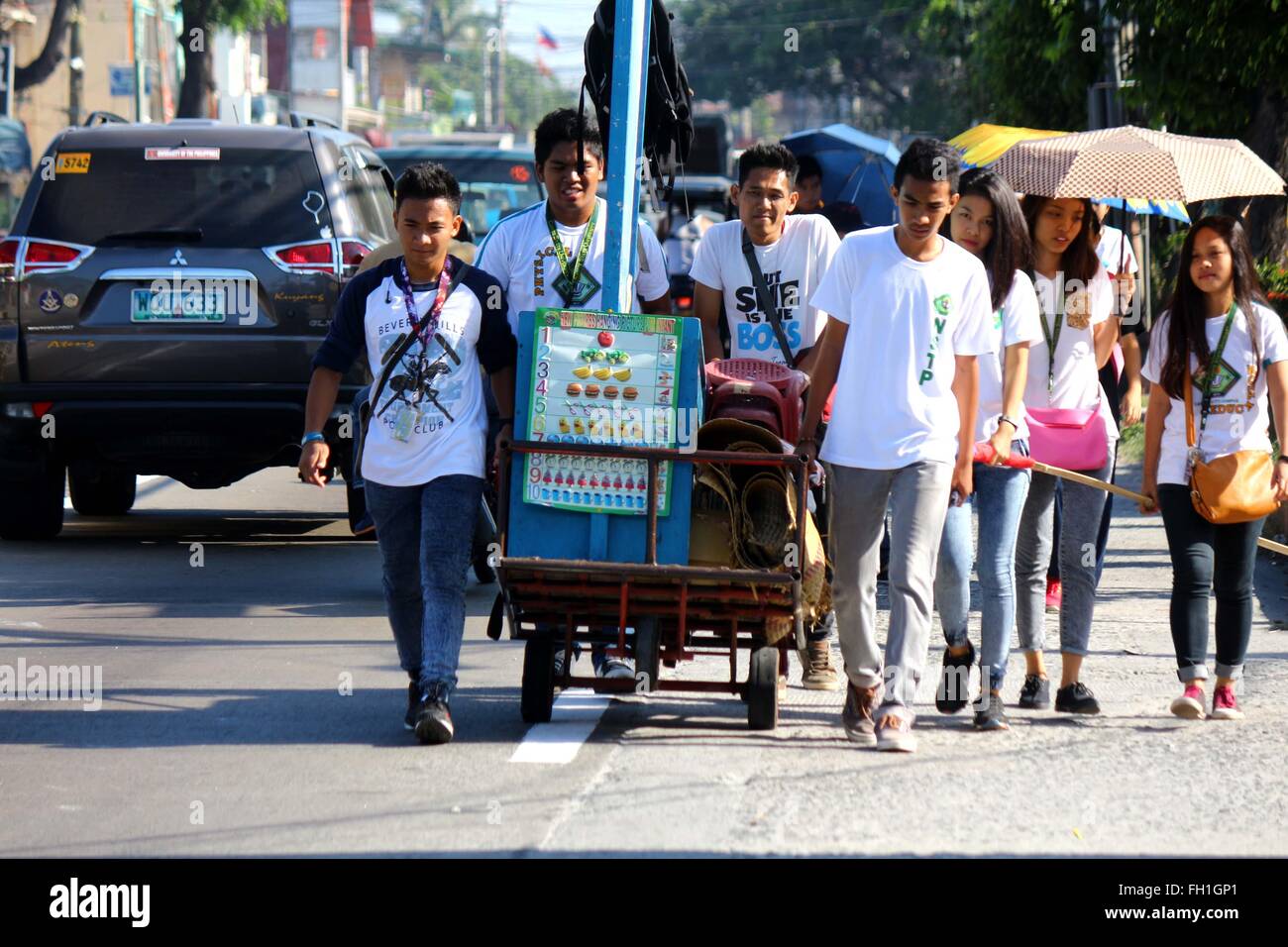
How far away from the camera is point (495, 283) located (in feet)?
22.2

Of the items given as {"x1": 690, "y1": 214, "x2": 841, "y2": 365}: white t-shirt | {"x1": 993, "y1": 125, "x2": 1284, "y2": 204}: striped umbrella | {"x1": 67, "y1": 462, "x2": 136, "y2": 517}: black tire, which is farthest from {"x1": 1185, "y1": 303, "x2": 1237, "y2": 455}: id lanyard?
{"x1": 67, "y1": 462, "x2": 136, "y2": 517}: black tire

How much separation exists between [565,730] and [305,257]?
14.4ft

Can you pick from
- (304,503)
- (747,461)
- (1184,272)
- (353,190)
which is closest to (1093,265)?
(1184,272)

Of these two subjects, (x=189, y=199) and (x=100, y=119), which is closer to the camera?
(x=189, y=199)

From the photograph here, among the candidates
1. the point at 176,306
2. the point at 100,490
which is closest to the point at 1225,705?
the point at 176,306

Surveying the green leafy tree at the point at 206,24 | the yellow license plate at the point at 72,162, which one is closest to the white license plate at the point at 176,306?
the yellow license plate at the point at 72,162

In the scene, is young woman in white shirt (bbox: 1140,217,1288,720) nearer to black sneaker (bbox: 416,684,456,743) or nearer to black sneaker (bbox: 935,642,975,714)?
black sneaker (bbox: 935,642,975,714)

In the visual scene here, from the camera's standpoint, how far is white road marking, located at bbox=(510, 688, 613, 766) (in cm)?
627

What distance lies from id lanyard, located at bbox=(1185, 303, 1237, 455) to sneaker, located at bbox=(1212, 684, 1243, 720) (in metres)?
0.84

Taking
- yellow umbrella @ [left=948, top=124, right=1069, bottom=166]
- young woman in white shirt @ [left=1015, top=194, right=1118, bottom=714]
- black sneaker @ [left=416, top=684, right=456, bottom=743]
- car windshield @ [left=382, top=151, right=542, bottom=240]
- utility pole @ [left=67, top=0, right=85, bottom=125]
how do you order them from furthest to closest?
1. utility pole @ [left=67, top=0, right=85, bottom=125]
2. car windshield @ [left=382, top=151, right=542, bottom=240]
3. yellow umbrella @ [left=948, top=124, right=1069, bottom=166]
4. young woman in white shirt @ [left=1015, top=194, right=1118, bottom=714]
5. black sneaker @ [left=416, top=684, right=456, bottom=743]

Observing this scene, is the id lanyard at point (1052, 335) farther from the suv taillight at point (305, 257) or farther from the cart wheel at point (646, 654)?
the suv taillight at point (305, 257)

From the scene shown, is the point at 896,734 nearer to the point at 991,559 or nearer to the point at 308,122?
the point at 991,559

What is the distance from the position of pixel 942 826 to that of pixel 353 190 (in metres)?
6.46

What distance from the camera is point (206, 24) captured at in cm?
3089
